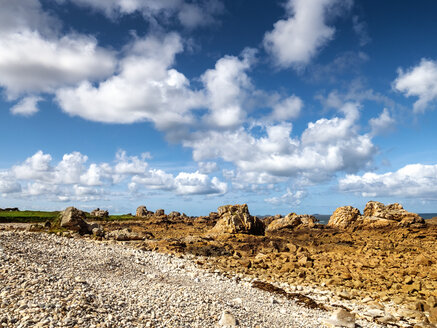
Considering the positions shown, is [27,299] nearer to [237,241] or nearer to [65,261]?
[65,261]

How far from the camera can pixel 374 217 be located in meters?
41.1

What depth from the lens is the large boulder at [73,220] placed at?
100 ft

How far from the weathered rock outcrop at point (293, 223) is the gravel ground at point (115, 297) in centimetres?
2922

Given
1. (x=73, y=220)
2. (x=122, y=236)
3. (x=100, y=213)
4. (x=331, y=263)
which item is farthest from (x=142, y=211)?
(x=331, y=263)

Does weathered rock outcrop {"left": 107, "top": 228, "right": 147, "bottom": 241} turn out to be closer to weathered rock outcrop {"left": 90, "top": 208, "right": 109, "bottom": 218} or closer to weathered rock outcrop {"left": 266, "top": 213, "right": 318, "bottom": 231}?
weathered rock outcrop {"left": 266, "top": 213, "right": 318, "bottom": 231}

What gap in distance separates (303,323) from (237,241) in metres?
20.8

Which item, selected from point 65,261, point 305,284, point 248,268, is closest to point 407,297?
point 305,284

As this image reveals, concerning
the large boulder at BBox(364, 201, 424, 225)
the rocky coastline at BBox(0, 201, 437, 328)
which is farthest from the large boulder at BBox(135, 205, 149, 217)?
the large boulder at BBox(364, 201, 424, 225)

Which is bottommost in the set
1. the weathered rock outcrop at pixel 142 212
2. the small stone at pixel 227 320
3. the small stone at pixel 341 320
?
the small stone at pixel 341 320

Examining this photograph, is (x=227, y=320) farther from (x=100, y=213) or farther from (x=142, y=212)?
(x=142, y=212)

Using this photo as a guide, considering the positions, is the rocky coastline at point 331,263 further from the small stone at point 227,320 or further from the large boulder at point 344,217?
the large boulder at point 344,217

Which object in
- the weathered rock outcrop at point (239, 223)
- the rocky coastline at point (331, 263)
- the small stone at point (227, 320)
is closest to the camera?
the small stone at point (227, 320)

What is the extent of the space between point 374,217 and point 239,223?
737 inches

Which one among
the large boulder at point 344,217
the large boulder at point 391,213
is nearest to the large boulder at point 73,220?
the large boulder at point 344,217
